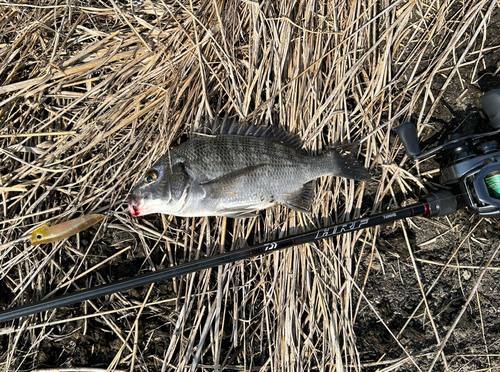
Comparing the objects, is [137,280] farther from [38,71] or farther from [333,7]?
[333,7]

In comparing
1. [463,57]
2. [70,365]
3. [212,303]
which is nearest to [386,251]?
[212,303]

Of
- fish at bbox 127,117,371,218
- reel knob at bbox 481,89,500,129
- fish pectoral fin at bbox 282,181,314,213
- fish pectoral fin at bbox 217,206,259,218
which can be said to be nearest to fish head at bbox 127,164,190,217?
fish at bbox 127,117,371,218

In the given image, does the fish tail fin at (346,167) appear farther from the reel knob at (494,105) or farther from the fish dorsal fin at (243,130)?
the reel knob at (494,105)

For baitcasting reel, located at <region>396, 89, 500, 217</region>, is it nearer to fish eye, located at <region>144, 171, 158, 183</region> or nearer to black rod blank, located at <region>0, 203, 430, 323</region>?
black rod blank, located at <region>0, 203, 430, 323</region>

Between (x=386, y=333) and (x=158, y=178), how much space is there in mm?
2276

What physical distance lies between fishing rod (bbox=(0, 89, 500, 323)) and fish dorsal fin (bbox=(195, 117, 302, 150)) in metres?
0.81

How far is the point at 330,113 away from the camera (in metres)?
2.86

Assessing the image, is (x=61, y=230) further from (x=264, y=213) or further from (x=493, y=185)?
(x=493, y=185)

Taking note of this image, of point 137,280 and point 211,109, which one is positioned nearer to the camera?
point 137,280

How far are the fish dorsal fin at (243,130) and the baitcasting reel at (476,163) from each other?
2.91 feet

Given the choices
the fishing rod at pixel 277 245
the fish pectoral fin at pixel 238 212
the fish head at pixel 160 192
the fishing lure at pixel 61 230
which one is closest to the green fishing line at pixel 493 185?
the fishing rod at pixel 277 245

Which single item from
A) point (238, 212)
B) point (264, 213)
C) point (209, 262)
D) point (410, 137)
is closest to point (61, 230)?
point (209, 262)

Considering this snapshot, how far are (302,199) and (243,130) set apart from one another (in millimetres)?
741

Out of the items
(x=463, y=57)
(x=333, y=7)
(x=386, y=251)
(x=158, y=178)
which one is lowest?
(x=386, y=251)
